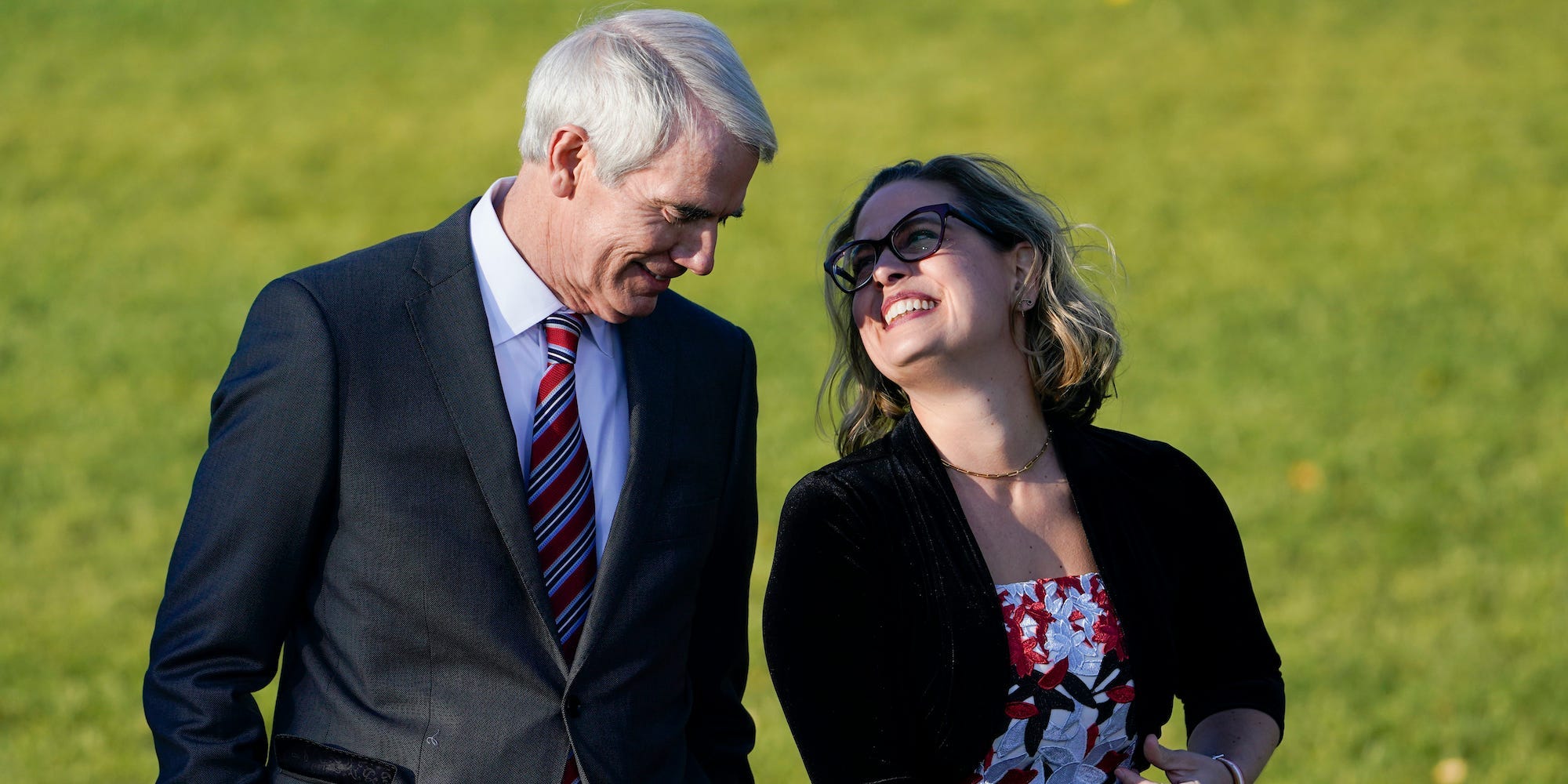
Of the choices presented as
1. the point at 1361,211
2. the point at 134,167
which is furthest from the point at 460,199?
the point at 1361,211

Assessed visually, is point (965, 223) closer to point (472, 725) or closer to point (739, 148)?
point (739, 148)

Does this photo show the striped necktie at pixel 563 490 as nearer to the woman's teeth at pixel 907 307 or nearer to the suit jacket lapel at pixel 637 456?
the suit jacket lapel at pixel 637 456

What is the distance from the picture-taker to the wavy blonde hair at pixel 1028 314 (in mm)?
3355

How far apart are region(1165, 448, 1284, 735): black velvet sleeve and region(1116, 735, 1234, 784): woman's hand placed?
0.59 ft

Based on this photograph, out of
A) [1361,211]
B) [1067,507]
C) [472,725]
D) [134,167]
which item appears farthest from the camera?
[134,167]

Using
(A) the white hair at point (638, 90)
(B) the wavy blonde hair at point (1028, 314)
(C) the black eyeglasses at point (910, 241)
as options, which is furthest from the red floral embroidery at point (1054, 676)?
(A) the white hair at point (638, 90)

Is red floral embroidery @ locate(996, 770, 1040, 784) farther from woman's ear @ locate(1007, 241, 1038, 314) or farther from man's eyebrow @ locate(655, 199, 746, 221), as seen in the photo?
man's eyebrow @ locate(655, 199, 746, 221)

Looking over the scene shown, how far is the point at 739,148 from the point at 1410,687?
4.75m

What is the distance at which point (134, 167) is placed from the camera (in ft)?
44.5

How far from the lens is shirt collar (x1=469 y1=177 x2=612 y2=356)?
3061 millimetres

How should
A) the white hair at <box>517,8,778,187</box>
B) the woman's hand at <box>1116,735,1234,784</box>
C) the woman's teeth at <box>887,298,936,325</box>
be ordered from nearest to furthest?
the white hair at <box>517,8,778,187</box> → the woman's hand at <box>1116,735,1234,784</box> → the woman's teeth at <box>887,298,936,325</box>

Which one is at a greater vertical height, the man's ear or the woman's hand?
the man's ear

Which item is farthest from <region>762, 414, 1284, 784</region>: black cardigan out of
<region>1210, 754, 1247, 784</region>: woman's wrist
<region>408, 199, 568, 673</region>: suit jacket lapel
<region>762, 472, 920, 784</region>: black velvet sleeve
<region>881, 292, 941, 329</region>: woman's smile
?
<region>408, 199, 568, 673</region>: suit jacket lapel

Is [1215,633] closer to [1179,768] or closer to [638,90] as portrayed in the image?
[1179,768]
